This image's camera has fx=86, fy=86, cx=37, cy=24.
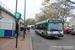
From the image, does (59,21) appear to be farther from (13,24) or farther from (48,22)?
(13,24)

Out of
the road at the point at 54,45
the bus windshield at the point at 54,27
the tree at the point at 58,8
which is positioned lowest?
the road at the point at 54,45

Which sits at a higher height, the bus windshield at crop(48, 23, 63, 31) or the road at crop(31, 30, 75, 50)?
the bus windshield at crop(48, 23, 63, 31)

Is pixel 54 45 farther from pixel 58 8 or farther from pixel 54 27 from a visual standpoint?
pixel 58 8

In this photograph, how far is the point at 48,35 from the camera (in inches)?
479

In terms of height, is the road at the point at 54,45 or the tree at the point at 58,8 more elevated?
the tree at the point at 58,8

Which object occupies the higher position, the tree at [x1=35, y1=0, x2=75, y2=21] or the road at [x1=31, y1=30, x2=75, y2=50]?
the tree at [x1=35, y1=0, x2=75, y2=21]

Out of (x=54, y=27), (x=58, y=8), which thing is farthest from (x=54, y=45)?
(x=58, y=8)

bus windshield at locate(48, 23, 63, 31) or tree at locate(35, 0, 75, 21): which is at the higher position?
tree at locate(35, 0, 75, 21)

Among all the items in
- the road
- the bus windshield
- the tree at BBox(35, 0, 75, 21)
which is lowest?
the road

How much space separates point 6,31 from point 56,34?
7228 mm

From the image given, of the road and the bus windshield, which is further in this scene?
the bus windshield

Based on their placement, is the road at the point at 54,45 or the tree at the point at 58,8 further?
the tree at the point at 58,8

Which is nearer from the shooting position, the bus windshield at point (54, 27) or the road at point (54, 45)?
the road at point (54, 45)

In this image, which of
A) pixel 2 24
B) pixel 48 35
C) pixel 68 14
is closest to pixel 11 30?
pixel 2 24
